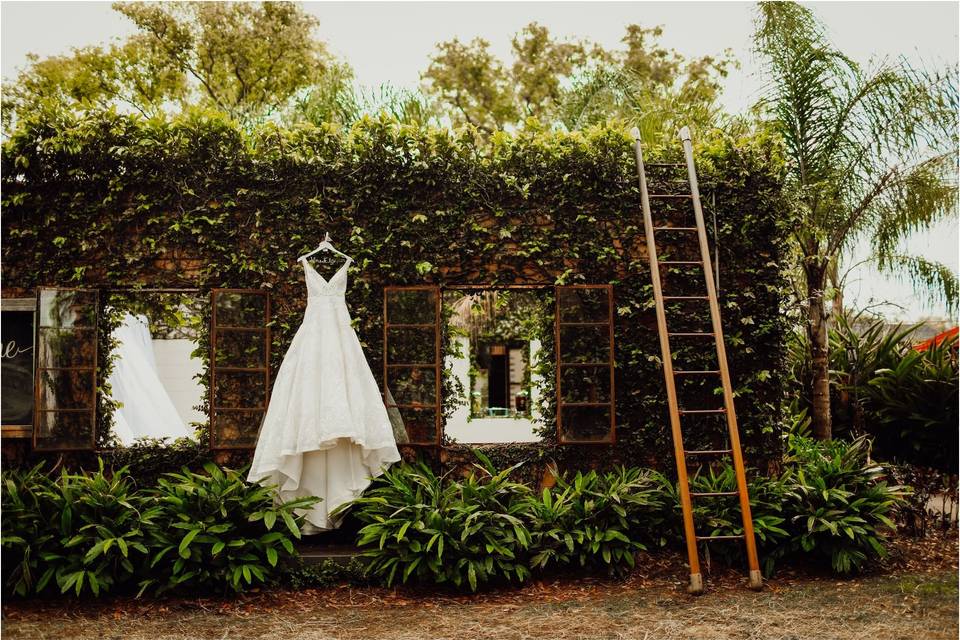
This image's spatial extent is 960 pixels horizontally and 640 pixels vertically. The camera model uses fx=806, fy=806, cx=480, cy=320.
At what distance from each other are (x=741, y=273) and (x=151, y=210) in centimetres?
432

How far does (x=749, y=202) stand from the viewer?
5898 mm

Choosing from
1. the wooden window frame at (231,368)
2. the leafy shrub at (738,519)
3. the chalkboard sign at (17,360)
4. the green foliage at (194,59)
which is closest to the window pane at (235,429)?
the wooden window frame at (231,368)

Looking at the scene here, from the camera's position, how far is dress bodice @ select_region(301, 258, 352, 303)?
532 cm

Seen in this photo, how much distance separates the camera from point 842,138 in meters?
6.78

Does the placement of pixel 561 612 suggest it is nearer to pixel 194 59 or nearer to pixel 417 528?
pixel 417 528

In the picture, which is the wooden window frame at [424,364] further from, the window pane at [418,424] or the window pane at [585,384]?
the window pane at [585,384]

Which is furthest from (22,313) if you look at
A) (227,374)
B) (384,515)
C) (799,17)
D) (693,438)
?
(799,17)

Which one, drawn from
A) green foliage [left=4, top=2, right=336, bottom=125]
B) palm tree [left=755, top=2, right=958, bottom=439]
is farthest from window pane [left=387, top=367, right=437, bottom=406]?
green foliage [left=4, top=2, right=336, bottom=125]

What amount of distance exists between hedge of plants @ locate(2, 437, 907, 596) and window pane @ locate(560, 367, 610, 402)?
638 mm

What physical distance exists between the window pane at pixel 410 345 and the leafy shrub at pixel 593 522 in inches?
50.5

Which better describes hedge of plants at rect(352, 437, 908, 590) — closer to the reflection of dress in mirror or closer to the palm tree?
the palm tree

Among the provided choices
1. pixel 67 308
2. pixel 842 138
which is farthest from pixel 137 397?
pixel 842 138

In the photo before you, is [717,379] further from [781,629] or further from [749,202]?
[781,629]

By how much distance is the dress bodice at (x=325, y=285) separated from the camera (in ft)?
17.5
